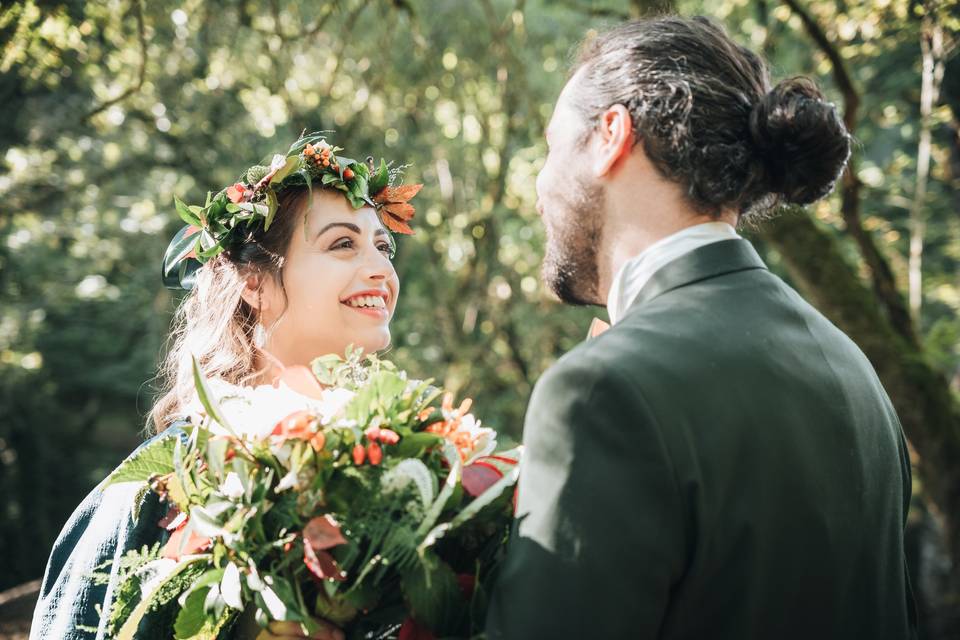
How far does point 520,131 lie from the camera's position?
1077 cm

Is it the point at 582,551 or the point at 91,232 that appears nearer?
the point at 582,551

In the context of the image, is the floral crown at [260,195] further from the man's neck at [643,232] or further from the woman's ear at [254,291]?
the man's neck at [643,232]

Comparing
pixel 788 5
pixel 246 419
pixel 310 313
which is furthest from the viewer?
pixel 788 5

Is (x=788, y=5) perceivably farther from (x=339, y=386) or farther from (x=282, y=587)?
(x=282, y=587)

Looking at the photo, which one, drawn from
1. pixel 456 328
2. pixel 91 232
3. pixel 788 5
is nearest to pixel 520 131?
pixel 456 328

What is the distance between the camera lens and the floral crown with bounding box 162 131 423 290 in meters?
2.94

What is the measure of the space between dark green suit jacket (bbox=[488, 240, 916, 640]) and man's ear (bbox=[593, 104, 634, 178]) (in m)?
0.36

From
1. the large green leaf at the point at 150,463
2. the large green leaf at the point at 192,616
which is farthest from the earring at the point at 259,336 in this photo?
the large green leaf at the point at 192,616

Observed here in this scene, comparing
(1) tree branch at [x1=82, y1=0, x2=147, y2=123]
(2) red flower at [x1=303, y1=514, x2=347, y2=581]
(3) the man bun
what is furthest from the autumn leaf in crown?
(1) tree branch at [x1=82, y1=0, x2=147, y2=123]

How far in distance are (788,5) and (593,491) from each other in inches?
223

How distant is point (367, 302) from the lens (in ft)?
9.72

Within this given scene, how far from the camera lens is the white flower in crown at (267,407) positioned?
6.39ft

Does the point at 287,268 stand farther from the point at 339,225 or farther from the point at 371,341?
the point at 371,341

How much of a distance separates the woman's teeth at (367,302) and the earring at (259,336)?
0.36 meters
